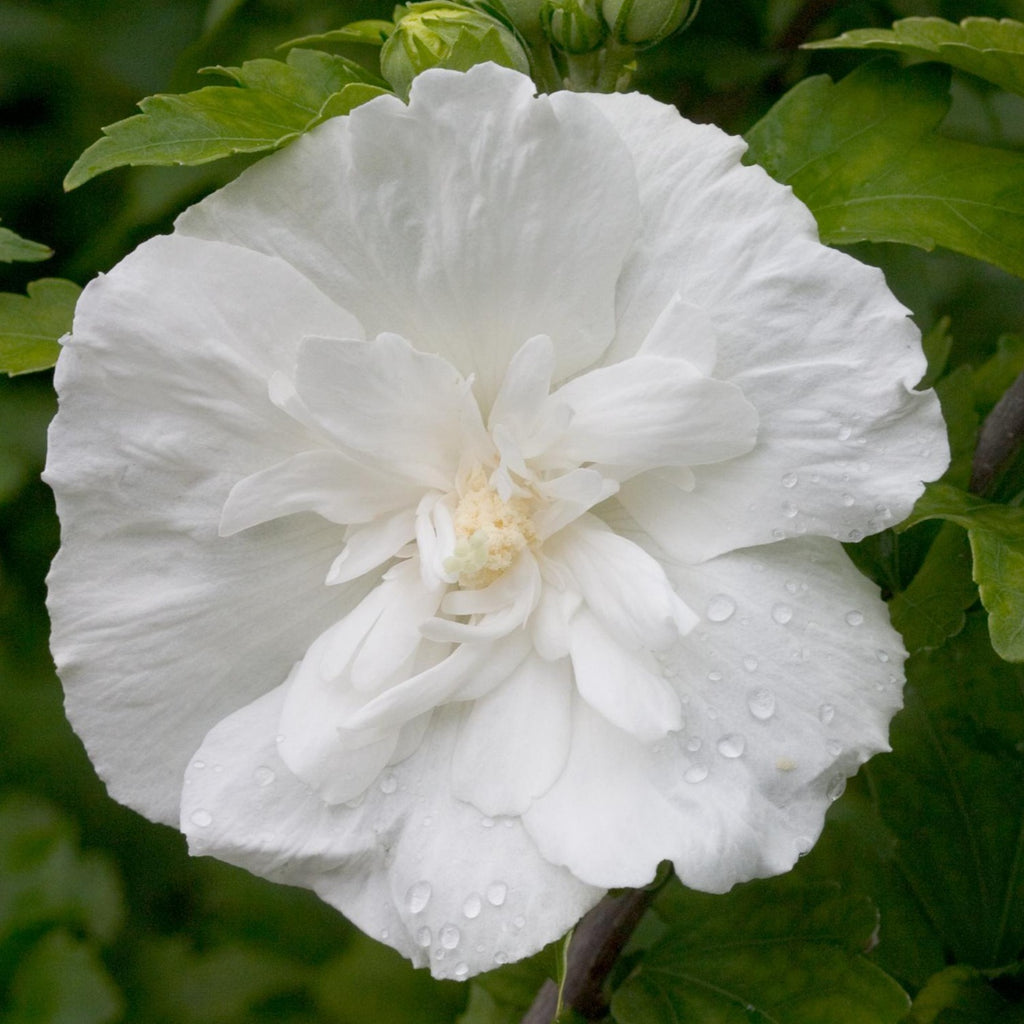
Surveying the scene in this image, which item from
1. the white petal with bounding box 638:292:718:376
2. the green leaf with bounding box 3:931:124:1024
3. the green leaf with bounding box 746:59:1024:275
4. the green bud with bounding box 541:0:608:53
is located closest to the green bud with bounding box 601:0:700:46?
the green bud with bounding box 541:0:608:53

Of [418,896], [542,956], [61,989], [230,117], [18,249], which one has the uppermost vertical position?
[230,117]

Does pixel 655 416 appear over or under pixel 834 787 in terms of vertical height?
over

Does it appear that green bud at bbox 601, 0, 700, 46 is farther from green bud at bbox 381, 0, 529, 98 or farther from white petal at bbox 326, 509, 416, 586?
white petal at bbox 326, 509, 416, 586

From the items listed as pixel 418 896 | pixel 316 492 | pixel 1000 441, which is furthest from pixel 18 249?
pixel 1000 441

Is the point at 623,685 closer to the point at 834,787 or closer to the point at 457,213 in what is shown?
the point at 834,787

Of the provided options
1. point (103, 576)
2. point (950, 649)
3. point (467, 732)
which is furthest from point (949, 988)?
point (103, 576)

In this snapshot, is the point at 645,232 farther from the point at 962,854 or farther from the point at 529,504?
the point at 962,854
